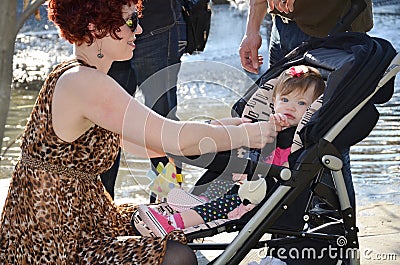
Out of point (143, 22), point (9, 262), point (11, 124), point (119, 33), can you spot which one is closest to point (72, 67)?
point (119, 33)

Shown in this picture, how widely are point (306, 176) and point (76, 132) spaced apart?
856 mm

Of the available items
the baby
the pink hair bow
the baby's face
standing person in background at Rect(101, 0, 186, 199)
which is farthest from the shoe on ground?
standing person in background at Rect(101, 0, 186, 199)

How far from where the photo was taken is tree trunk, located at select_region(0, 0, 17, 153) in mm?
4758

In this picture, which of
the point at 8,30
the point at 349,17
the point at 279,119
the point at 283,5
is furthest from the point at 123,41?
the point at 8,30

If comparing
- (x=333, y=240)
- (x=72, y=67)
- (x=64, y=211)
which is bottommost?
(x=333, y=240)

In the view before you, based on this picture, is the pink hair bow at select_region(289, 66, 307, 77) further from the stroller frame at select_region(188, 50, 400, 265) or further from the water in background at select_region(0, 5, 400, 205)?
the stroller frame at select_region(188, 50, 400, 265)

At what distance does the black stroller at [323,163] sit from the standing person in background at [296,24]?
30 centimetres

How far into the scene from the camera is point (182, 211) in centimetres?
376

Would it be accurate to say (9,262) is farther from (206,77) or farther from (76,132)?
(206,77)

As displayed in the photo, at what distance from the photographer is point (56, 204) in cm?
340

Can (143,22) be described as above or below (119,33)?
below

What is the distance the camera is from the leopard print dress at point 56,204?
11.1 ft

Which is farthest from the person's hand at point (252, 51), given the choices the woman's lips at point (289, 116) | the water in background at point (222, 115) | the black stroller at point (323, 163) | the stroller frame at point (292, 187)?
the stroller frame at point (292, 187)

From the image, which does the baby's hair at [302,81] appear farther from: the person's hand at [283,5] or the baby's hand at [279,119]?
the person's hand at [283,5]
